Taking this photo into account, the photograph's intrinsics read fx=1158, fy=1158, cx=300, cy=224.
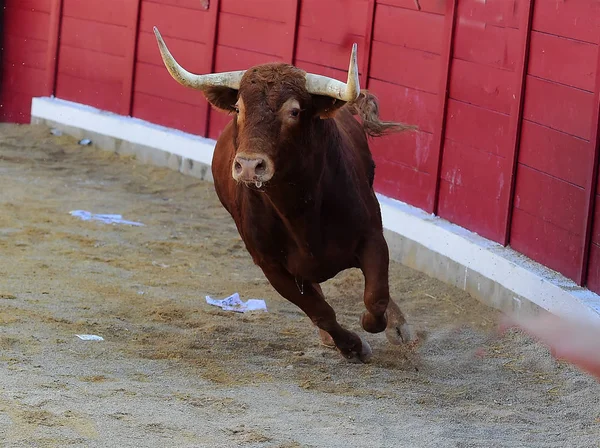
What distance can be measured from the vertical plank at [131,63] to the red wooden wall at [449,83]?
0.04 feet

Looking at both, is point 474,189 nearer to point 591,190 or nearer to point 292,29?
point 591,190

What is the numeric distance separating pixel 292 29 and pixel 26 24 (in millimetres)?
3995

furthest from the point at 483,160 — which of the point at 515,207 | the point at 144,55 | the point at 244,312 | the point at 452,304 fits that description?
the point at 144,55

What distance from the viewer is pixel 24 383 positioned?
4285mm

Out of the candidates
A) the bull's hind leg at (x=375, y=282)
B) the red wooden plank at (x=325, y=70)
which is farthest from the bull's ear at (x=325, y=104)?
the red wooden plank at (x=325, y=70)

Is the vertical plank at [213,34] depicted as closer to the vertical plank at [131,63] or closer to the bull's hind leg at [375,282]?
the vertical plank at [131,63]

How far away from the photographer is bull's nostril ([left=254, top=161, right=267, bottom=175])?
165 inches

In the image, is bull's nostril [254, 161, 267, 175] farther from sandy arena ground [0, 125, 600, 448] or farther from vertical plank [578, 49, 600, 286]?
vertical plank [578, 49, 600, 286]

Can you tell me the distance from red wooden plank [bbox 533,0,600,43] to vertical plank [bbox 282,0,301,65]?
9.66ft

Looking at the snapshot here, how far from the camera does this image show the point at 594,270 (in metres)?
5.36

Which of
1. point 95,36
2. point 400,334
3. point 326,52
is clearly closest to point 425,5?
point 326,52

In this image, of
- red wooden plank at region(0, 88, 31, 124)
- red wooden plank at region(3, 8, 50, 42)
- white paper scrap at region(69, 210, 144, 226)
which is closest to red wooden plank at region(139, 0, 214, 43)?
red wooden plank at region(3, 8, 50, 42)

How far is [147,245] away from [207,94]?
9.14 ft

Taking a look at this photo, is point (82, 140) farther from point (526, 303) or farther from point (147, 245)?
point (526, 303)
